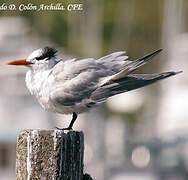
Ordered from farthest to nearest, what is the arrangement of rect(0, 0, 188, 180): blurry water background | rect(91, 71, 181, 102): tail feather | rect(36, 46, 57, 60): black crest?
rect(0, 0, 188, 180): blurry water background → rect(36, 46, 57, 60): black crest → rect(91, 71, 181, 102): tail feather

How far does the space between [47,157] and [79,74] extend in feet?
5.74

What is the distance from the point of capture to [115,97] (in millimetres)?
37531

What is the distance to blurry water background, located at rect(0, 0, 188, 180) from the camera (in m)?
22.3

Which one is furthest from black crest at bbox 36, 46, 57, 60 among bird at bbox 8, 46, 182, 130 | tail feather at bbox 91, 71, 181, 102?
tail feather at bbox 91, 71, 181, 102

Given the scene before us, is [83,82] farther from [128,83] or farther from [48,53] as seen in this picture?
[48,53]

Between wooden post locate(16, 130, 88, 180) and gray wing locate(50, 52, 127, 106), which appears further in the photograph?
gray wing locate(50, 52, 127, 106)

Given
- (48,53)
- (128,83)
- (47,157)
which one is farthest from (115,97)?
(47,157)

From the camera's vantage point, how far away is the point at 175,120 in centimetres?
3238

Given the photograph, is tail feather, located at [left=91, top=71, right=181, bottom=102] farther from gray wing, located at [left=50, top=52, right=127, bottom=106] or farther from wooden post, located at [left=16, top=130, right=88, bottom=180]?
wooden post, located at [left=16, top=130, right=88, bottom=180]

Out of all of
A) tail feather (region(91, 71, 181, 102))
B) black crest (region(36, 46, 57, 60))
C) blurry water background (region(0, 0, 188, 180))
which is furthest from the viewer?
blurry water background (region(0, 0, 188, 180))

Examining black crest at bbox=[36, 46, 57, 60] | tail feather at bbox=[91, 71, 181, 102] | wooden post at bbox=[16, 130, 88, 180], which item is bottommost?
wooden post at bbox=[16, 130, 88, 180]

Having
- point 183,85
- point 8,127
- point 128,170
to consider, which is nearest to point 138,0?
point 183,85

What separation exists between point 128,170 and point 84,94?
13.5 m

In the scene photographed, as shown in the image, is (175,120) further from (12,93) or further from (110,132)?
(12,93)
